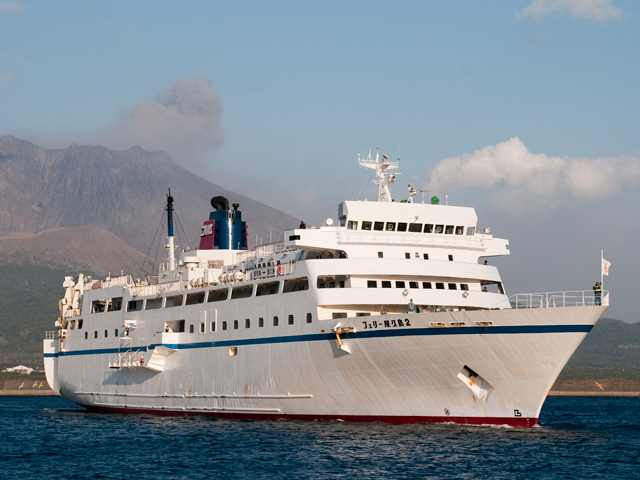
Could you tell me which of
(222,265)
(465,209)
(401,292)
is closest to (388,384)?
(401,292)

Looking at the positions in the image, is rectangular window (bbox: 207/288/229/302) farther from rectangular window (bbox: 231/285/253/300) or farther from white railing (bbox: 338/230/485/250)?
white railing (bbox: 338/230/485/250)

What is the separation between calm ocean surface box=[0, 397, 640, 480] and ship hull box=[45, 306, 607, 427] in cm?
65

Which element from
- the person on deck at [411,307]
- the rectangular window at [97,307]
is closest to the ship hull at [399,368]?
the person on deck at [411,307]

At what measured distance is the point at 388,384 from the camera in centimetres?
Answer: 2883

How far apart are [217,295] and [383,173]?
9147 millimetres

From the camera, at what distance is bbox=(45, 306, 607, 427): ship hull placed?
26531mm

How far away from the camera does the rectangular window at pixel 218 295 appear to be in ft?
117

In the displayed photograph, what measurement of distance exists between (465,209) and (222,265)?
13.6m

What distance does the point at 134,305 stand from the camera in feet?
132

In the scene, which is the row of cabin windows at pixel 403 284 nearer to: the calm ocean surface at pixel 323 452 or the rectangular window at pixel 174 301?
the calm ocean surface at pixel 323 452

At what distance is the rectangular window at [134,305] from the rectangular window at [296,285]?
1037 centimetres

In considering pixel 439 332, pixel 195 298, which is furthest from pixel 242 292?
pixel 439 332

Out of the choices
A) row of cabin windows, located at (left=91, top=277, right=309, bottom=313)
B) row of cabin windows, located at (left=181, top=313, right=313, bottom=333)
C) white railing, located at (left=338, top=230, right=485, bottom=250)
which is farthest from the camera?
row of cabin windows, located at (left=91, top=277, right=309, bottom=313)

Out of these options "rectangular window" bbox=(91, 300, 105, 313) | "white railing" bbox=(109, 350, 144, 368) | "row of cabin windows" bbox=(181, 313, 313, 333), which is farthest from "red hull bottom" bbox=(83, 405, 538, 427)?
"rectangular window" bbox=(91, 300, 105, 313)
